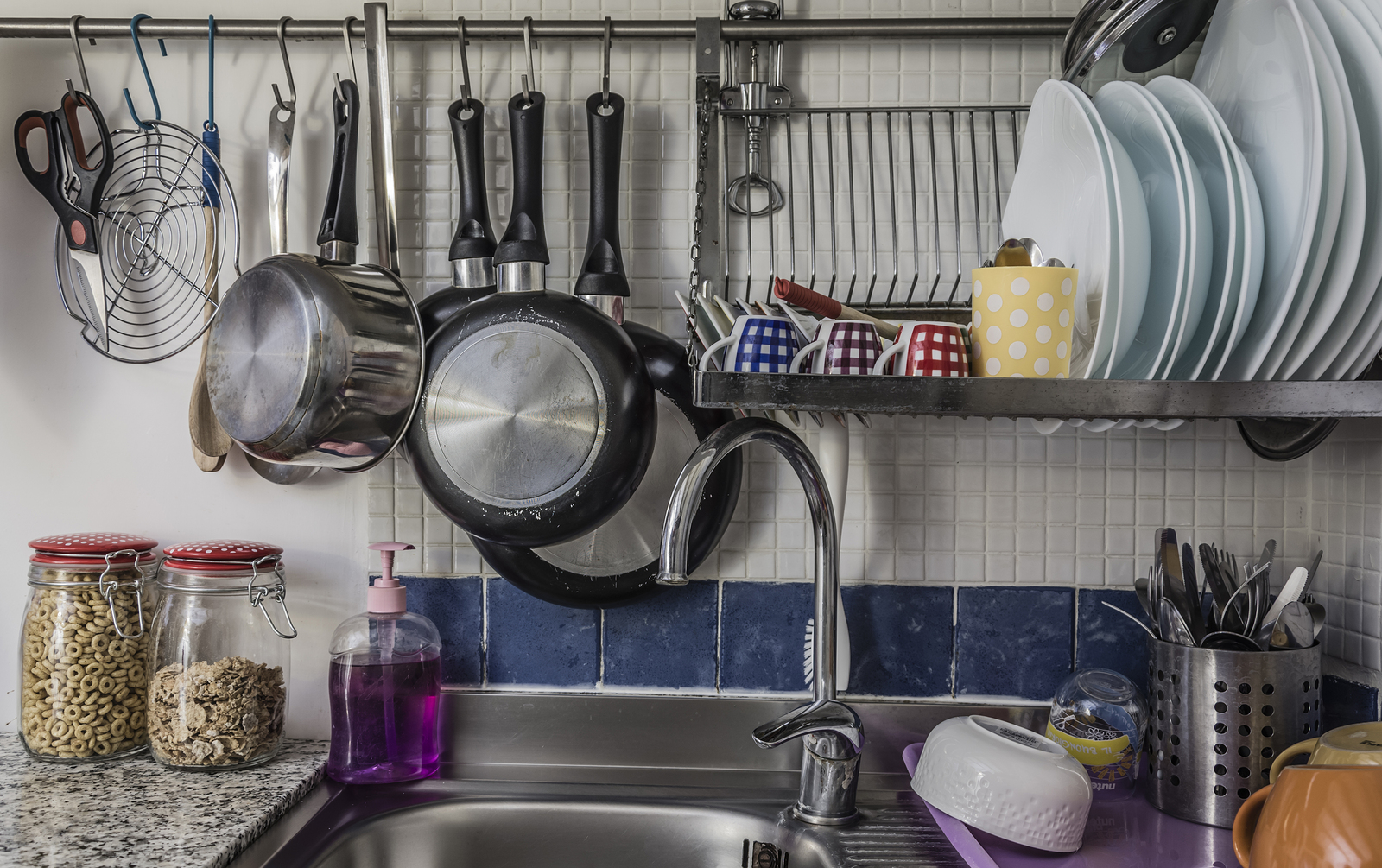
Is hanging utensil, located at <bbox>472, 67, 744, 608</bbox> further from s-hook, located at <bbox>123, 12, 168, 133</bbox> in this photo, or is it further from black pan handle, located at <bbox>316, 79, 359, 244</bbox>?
s-hook, located at <bbox>123, 12, 168, 133</bbox>

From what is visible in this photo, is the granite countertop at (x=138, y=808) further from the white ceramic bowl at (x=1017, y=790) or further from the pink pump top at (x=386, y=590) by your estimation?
the white ceramic bowl at (x=1017, y=790)

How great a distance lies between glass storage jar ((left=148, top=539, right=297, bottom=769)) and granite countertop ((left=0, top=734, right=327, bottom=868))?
0.03 m

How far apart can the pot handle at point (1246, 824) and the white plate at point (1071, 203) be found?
33 cm

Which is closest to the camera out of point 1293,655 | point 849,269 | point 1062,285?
point 1062,285

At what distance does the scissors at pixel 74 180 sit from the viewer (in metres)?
0.97

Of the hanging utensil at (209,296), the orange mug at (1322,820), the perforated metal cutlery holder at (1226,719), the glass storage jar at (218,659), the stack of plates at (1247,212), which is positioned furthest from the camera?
the hanging utensil at (209,296)

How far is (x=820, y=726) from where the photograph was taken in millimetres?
831

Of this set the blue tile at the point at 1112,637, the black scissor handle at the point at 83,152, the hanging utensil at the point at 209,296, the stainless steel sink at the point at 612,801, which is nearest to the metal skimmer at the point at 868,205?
the blue tile at the point at 1112,637

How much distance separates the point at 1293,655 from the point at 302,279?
3.13ft

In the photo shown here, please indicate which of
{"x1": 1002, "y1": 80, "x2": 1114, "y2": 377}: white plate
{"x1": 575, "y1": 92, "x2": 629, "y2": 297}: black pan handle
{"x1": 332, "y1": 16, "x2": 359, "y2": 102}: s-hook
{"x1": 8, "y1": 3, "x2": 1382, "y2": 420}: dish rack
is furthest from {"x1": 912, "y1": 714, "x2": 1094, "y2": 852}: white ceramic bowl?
{"x1": 332, "y1": 16, "x2": 359, "y2": 102}: s-hook

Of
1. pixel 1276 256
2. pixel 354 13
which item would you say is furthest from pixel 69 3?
pixel 1276 256

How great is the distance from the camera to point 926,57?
3.20ft

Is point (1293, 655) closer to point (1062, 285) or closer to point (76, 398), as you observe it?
point (1062, 285)

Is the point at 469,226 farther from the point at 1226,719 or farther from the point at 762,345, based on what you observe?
the point at 1226,719
